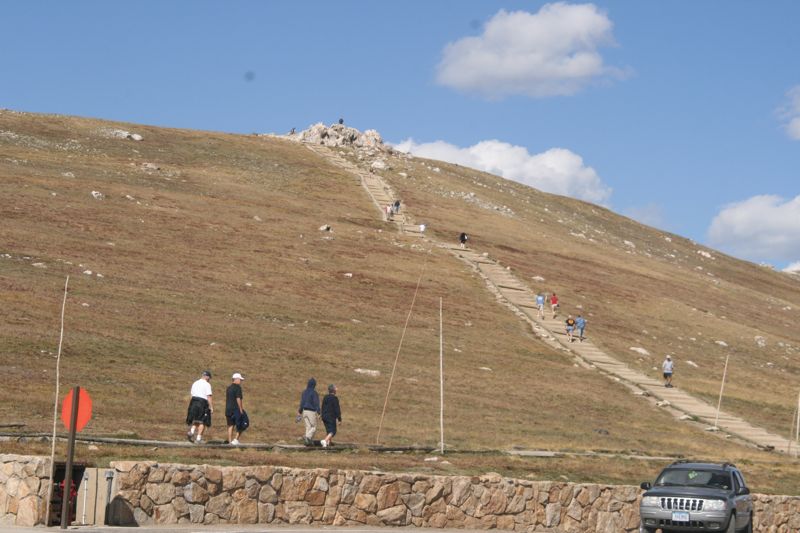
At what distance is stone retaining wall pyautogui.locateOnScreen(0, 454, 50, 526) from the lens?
21312 millimetres

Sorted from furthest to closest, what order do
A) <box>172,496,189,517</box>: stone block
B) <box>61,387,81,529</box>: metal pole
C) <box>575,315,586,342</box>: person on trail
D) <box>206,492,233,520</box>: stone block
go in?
<box>575,315,586,342</box>: person on trail → <box>206,492,233,520</box>: stone block → <box>172,496,189,517</box>: stone block → <box>61,387,81,529</box>: metal pole

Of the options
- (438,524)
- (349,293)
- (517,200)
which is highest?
→ (517,200)

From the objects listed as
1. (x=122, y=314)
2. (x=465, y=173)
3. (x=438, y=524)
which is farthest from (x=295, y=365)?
(x=465, y=173)

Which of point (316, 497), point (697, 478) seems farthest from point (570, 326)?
point (316, 497)

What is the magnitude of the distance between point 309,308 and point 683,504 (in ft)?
119

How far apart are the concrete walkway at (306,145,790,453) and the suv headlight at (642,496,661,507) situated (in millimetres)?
25702

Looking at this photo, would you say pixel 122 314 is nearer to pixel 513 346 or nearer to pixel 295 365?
pixel 295 365

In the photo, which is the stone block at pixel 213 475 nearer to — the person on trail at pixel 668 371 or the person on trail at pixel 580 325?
the person on trail at pixel 668 371

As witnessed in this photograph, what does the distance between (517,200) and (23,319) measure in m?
94.1

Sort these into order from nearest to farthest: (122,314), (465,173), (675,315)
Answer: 1. (122,314)
2. (675,315)
3. (465,173)

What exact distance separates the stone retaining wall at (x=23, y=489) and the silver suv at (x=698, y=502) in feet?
42.8

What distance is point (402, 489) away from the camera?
2514 cm

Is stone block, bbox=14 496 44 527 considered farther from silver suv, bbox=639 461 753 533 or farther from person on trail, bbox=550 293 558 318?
person on trail, bbox=550 293 558 318

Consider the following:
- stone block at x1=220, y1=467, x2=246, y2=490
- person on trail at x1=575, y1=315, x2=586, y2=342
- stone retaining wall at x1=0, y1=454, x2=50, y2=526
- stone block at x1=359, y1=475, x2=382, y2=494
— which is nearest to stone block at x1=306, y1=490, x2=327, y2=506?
stone block at x1=359, y1=475, x2=382, y2=494
